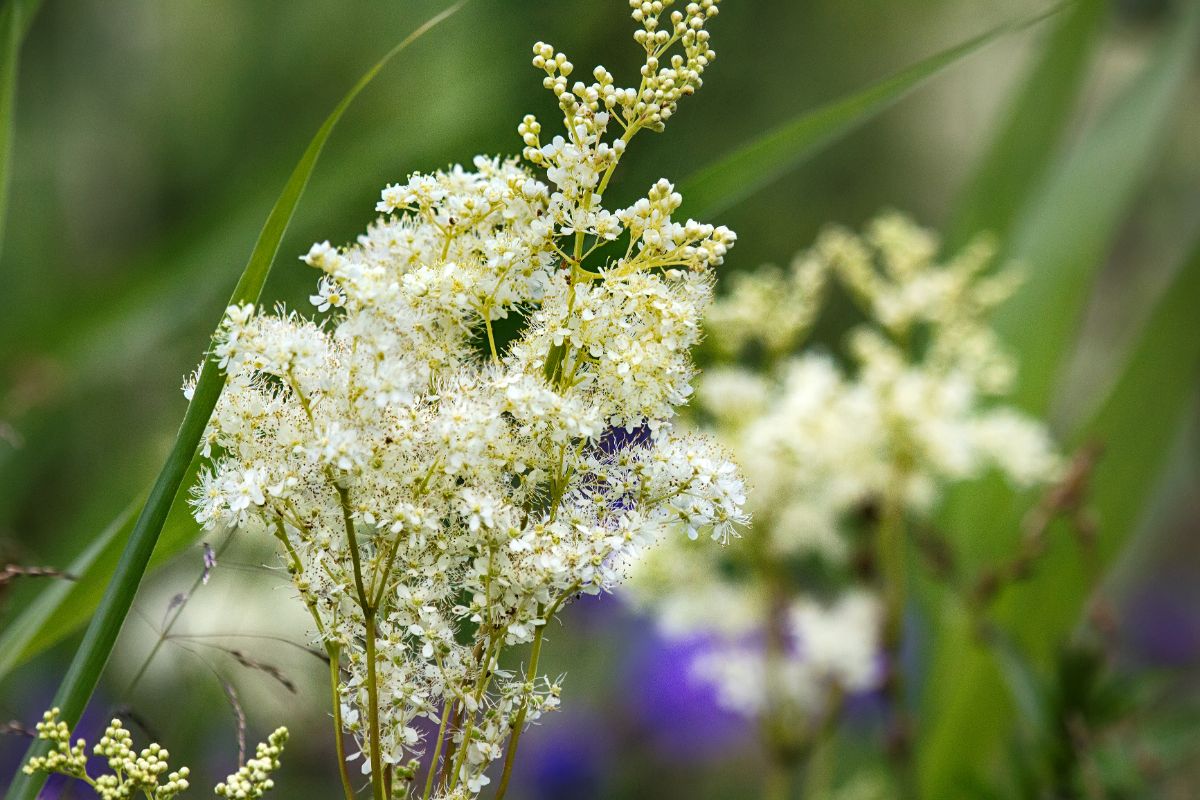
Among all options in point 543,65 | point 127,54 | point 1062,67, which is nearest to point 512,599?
point 543,65

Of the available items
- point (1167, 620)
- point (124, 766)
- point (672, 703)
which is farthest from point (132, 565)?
point (1167, 620)

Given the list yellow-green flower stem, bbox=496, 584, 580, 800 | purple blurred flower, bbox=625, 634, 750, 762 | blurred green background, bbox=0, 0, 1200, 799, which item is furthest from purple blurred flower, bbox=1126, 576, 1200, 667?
yellow-green flower stem, bbox=496, 584, 580, 800

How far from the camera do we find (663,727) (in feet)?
5.56

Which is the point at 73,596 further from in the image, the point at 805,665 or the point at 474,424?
the point at 805,665

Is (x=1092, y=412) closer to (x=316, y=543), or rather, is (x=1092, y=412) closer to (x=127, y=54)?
(x=316, y=543)

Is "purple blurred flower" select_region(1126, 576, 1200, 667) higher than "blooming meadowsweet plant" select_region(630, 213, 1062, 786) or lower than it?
higher

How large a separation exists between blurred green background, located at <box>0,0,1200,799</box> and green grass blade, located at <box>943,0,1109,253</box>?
4 cm

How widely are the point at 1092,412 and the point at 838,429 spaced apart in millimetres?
313

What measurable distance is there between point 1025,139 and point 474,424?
39.0 inches

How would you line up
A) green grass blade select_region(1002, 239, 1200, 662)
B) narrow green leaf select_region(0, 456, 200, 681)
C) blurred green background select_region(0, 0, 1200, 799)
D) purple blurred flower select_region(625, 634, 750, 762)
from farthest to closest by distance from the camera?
1. purple blurred flower select_region(625, 634, 750, 762)
2. green grass blade select_region(1002, 239, 1200, 662)
3. blurred green background select_region(0, 0, 1200, 799)
4. narrow green leaf select_region(0, 456, 200, 681)

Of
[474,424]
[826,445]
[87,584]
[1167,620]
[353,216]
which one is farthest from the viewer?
[1167,620]

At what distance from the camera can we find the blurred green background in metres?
0.74

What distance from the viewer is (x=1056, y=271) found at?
3.49 feet

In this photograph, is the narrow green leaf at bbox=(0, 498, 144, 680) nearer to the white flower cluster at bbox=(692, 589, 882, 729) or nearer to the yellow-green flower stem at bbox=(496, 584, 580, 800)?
the yellow-green flower stem at bbox=(496, 584, 580, 800)
